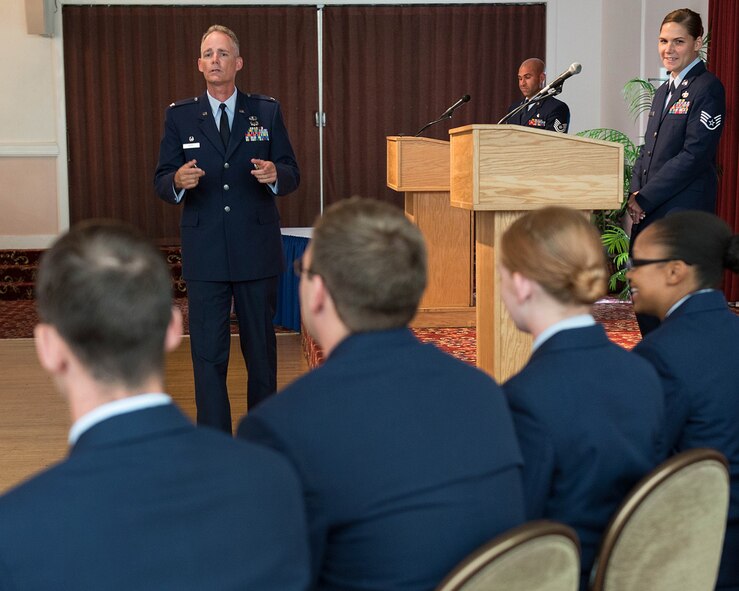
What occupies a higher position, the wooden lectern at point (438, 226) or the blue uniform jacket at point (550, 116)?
the blue uniform jacket at point (550, 116)

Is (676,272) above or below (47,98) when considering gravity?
below

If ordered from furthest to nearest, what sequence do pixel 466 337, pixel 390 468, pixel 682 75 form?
pixel 466 337, pixel 682 75, pixel 390 468

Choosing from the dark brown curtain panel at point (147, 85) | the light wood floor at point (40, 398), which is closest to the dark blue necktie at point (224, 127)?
the light wood floor at point (40, 398)

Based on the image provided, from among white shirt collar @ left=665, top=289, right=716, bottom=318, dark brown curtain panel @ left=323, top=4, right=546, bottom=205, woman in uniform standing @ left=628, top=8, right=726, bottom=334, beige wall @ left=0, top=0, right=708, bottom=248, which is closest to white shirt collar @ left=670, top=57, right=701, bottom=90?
woman in uniform standing @ left=628, top=8, right=726, bottom=334

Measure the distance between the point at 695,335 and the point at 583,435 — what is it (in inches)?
22.9

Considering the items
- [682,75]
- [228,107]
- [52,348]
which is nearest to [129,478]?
[52,348]

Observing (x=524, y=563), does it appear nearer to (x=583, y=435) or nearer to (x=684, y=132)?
(x=583, y=435)

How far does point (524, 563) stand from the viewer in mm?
1252

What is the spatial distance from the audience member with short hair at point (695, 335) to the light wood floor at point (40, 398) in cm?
267

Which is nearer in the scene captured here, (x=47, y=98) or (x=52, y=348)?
(x=52, y=348)

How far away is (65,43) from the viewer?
10273 millimetres

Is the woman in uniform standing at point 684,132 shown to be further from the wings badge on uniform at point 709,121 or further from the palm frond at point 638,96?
the palm frond at point 638,96

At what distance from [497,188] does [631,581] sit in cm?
194

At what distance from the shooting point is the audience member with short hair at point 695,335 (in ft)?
6.86
